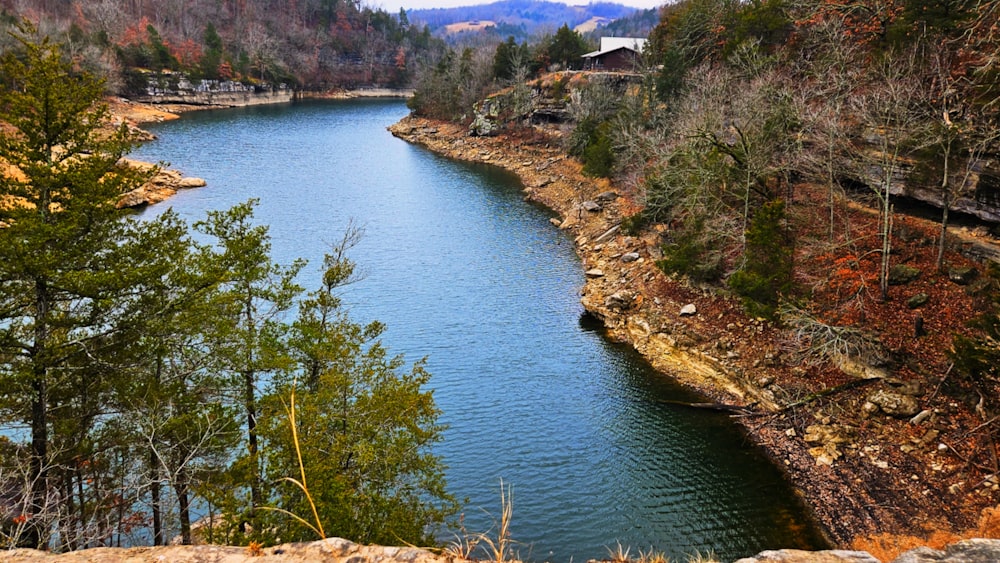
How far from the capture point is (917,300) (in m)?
23.1

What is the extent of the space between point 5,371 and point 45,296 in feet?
5.22

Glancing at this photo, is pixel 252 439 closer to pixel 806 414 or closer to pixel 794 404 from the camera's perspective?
pixel 794 404

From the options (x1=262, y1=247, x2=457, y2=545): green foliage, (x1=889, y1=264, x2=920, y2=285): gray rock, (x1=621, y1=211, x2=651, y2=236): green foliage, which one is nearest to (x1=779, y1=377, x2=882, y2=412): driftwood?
(x1=889, y1=264, x2=920, y2=285): gray rock

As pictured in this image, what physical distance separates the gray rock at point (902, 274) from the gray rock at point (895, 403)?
17.3 feet

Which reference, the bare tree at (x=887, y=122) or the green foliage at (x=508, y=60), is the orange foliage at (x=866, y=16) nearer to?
the bare tree at (x=887, y=122)

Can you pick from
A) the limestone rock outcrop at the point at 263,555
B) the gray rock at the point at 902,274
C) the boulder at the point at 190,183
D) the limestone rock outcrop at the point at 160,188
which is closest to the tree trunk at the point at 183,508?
the limestone rock outcrop at the point at 263,555

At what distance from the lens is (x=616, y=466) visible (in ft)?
69.1

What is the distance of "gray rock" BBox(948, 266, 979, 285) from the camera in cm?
2306

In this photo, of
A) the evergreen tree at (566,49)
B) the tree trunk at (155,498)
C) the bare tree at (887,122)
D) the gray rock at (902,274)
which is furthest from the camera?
the evergreen tree at (566,49)

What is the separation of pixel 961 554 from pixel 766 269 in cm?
2083

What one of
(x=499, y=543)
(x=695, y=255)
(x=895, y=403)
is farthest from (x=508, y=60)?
(x=499, y=543)

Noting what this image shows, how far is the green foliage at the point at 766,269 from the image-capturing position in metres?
26.0

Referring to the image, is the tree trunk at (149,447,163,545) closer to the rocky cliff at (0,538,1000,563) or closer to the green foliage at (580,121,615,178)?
the rocky cliff at (0,538,1000,563)

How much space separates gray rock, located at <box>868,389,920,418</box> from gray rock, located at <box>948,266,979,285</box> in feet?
18.4
